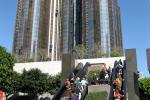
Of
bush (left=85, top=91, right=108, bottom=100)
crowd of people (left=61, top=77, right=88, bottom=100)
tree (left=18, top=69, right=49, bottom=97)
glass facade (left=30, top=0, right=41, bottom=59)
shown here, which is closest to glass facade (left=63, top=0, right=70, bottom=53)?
glass facade (left=30, top=0, right=41, bottom=59)

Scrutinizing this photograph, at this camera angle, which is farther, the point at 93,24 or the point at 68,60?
the point at 93,24

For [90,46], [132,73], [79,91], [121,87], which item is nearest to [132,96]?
[132,73]

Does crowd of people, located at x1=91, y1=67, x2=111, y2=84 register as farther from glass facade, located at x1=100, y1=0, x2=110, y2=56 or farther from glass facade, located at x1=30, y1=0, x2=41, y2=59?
glass facade, located at x1=30, y1=0, x2=41, y2=59

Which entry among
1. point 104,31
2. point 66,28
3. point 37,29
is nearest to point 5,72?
point 104,31

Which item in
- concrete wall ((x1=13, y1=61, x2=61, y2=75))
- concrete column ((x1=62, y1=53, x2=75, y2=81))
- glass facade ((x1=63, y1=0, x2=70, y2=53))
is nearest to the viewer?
concrete column ((x1=62, y1=53, x2=75, y2=81))

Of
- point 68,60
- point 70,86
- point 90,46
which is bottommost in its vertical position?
point 70,86

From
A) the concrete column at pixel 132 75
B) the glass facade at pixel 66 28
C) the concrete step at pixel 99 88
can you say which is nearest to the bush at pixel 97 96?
the concrete step at pixel 99 88

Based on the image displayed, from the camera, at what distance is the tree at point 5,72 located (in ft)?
141

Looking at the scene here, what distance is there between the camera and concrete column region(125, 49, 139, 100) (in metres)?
31.2

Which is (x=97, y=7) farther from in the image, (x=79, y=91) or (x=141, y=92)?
(x=79, y=91)

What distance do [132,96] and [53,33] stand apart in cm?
9725

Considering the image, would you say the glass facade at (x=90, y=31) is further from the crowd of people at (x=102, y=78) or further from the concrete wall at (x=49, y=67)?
the crowd of people at (x=102, y=78)

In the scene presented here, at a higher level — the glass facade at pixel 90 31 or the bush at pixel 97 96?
the glass facade at pixel 90 31

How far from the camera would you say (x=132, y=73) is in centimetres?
3225
